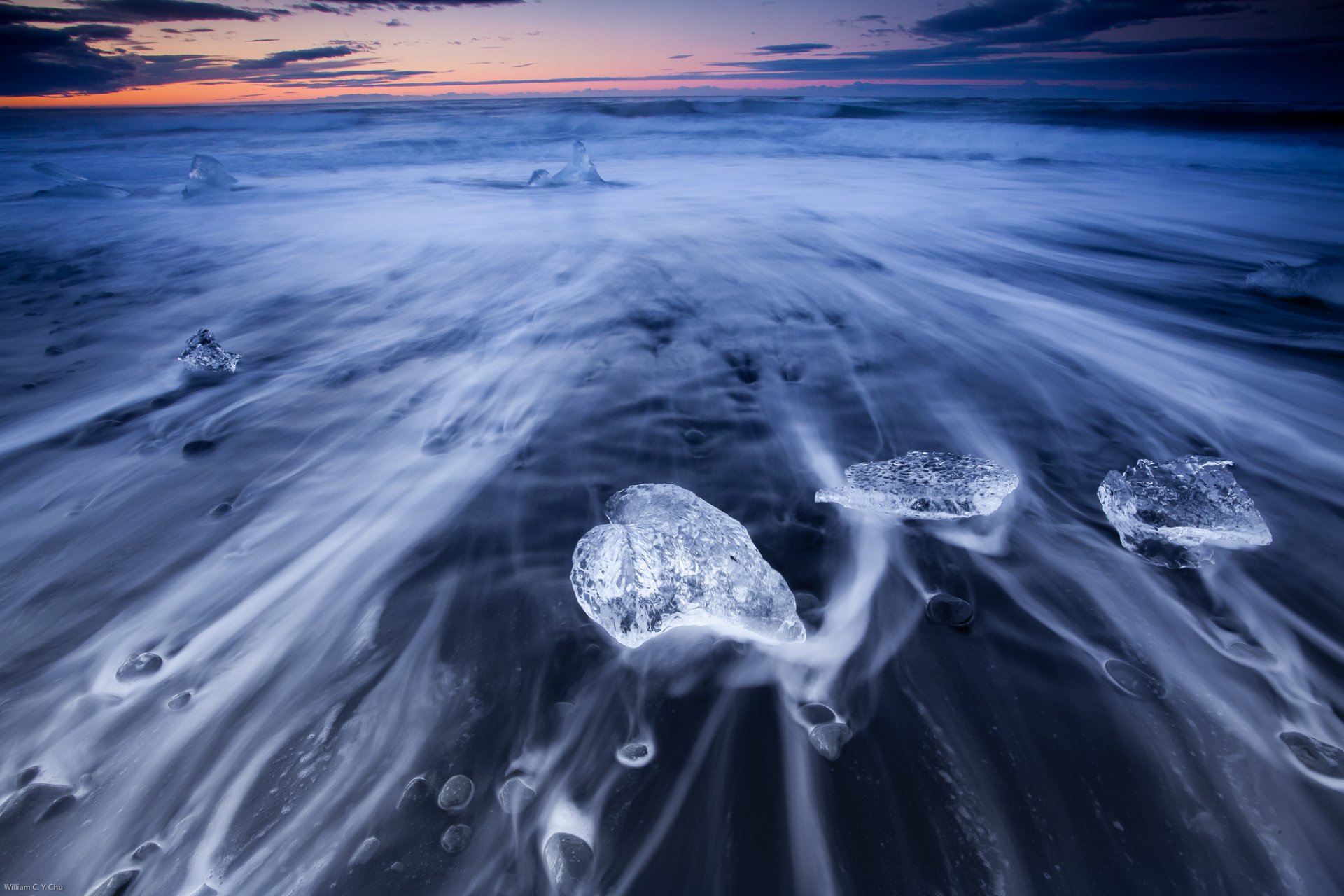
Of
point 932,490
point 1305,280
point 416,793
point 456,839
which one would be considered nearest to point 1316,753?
point 932,490

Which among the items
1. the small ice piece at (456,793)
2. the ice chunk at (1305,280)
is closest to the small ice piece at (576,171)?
the ice chunk at (1305,280)

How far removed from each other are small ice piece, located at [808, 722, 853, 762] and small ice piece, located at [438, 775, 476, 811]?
0.96m

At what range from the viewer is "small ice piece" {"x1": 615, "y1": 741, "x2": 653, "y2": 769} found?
5.38 ft

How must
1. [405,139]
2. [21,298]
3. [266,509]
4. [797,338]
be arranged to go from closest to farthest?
[266,509]
[797,338]
[21,298]
[405,139]

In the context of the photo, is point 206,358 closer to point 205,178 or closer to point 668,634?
point 668,634

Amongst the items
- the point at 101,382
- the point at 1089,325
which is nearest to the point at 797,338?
the point at 1089,325

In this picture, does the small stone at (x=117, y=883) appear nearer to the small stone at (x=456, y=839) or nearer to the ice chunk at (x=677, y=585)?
the small stone at (x=456, y=839)

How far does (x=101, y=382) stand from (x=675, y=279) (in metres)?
4.80

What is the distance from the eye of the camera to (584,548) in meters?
2.06

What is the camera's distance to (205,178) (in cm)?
1192

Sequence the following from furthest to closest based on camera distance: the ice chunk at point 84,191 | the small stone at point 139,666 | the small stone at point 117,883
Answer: the ice chunk at point 84,191 < the small stone at point 139,666 < the small stone at point 117,883

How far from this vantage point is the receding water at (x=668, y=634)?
1.46 metres

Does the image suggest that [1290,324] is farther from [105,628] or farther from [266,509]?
[105,628]

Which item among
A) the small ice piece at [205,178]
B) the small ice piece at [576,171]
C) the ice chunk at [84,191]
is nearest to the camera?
the ice chunk at [84,191]
